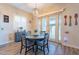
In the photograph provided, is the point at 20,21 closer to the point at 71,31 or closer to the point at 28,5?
the point at 28,5

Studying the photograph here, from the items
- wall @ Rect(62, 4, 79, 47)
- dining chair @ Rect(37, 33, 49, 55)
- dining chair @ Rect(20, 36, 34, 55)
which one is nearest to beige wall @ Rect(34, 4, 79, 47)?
wall @ Rect(62, 4, 79, 47)

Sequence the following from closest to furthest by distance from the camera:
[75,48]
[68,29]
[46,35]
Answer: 1. [75,48]
2. [68,29]
3. [46,35]

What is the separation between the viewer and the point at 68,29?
2.60m

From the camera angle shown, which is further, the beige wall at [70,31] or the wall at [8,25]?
the wall at [8,25]

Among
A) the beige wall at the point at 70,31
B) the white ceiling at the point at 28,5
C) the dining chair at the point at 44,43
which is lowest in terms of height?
the dining chair at the point at 44,43

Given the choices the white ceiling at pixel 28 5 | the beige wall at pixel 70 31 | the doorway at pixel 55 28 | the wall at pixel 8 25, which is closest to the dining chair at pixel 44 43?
the doorway at pixel 55 28

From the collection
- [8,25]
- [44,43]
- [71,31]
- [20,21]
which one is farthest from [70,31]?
[8,25]

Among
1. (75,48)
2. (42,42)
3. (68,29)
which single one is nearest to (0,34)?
(42,42)

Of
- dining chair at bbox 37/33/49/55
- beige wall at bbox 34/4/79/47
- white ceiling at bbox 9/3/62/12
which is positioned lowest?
dining chair at bbox 37/33/49/55

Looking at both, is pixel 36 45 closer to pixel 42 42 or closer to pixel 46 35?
pixel 42 42

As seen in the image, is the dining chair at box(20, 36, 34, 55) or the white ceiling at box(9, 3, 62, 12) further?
the dining chair at box(20, 36, 34, 55)

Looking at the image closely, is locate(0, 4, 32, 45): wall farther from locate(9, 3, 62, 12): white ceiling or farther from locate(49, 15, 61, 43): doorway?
locate(49, 15, 61, 43): doorway

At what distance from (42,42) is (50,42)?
28cm

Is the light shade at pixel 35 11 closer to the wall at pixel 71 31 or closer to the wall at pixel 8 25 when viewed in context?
the wall at pixel 8 25
